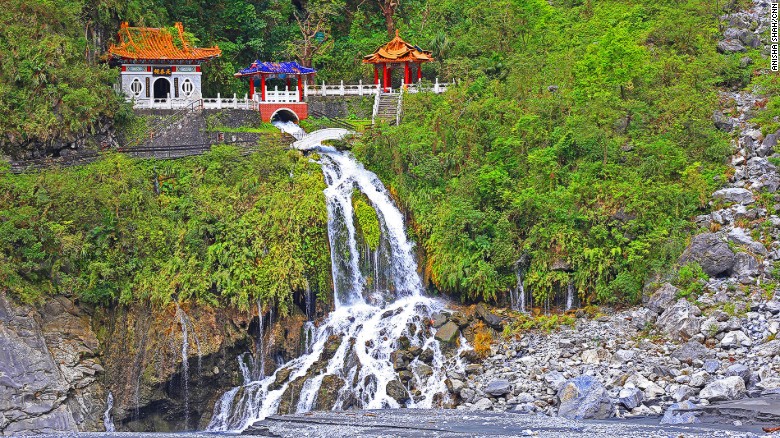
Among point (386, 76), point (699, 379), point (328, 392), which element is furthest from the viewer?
point (386, 76)

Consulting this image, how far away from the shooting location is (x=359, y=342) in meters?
33.2

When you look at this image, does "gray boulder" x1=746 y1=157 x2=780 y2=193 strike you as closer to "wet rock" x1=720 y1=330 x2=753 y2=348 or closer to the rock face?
"wet rock" x1=720 y1=330 x2=753 y2=348

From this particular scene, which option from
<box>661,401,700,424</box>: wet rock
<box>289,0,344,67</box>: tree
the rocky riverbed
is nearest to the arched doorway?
<box>289,0,344,67</box>: tree

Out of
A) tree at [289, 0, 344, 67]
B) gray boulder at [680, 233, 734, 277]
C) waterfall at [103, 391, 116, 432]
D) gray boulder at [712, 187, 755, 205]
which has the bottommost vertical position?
waterfall at [103, 391, 116, 432]

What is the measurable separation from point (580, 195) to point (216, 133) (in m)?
15.0

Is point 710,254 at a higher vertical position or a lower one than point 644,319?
higher

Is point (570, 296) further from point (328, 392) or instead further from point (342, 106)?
point (342, 106)

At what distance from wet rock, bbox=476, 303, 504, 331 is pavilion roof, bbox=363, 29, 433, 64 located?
15.2 metres

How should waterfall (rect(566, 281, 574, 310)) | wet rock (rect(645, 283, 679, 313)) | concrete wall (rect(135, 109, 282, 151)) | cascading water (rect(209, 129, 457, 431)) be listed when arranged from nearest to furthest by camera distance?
cascading water (rect(209, 129, 457, 431)) → wet rock (rect(645, 283, 679, 313)) → waterfall (rect(566, 281, 574, 310)) → concrete wall (rect(135, 109, 282, 151))

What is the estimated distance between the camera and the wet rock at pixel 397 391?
31.0m

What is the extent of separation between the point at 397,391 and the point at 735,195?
1321 cm

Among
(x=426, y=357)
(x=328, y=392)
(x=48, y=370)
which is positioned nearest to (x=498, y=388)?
(x=426, y=357)

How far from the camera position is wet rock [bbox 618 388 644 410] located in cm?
2714

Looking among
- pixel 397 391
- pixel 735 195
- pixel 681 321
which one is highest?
pixel 735 195
